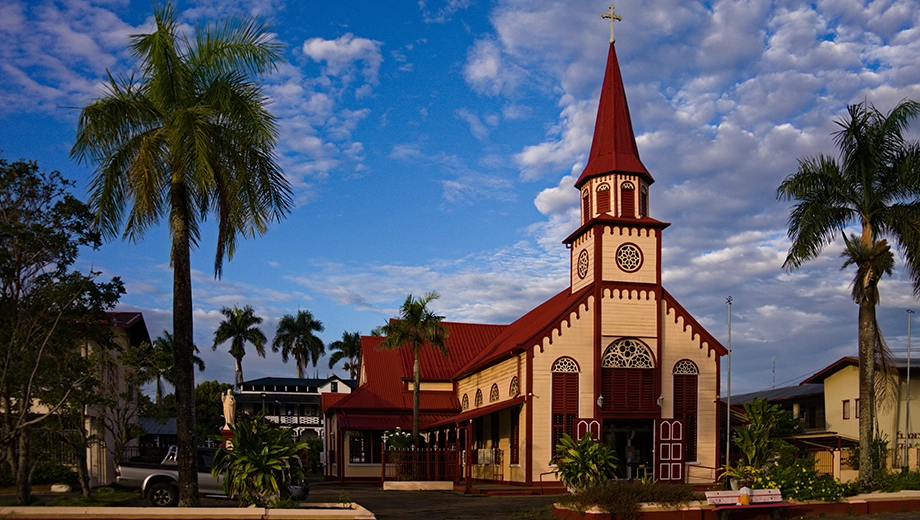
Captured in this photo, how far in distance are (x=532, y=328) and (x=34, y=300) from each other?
22.0 metres

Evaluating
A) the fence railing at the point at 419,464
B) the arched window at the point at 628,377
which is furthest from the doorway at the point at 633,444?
the fence railing at the point at 419,464

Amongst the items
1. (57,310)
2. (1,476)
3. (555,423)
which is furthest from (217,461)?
(555,423)

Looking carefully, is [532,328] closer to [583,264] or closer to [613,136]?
[583,264]

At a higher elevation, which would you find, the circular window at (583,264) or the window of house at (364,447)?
the circular window at (583,264)

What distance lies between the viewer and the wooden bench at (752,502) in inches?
696

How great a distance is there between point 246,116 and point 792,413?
3773 cm

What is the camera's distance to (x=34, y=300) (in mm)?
19938

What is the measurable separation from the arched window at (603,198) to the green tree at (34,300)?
67.5ft

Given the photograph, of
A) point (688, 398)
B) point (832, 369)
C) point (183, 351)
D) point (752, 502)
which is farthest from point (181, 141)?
point (832, 369)

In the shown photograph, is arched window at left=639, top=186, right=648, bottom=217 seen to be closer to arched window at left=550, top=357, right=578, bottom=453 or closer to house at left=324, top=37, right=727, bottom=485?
house at left=324, top=37, right=727, bottom=485

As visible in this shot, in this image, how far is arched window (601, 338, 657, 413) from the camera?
3312 centimetres

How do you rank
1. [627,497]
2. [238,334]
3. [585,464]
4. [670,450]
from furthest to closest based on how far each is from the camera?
[238,334] → [670,450] → [585,464] → [627,497]

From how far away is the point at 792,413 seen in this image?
4616cm

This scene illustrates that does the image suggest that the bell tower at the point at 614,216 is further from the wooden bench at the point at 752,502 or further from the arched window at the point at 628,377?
the wooden bench at the point at 752,502
